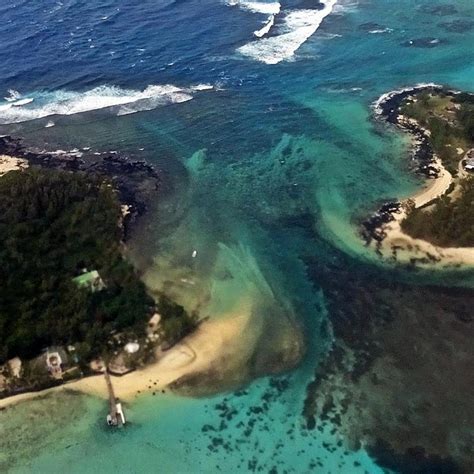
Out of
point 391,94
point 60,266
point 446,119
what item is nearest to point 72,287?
point 60,266

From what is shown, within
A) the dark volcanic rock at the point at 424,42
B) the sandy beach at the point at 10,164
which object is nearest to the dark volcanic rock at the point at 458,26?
the dark volcanic rock at the point at 424,42

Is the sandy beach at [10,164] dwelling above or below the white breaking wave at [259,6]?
below

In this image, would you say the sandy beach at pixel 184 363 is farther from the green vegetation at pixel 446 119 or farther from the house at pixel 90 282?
the green vegetation at pixel 446 119

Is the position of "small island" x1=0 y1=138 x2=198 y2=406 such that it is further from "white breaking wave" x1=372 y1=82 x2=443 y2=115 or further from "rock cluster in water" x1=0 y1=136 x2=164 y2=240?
"white breaking wave" x1=372 y1=82 x2=443 y2=115

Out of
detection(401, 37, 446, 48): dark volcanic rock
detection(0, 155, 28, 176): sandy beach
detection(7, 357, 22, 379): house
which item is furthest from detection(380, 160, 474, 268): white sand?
detection(401, 37, 446, 48): dark volcanic rock

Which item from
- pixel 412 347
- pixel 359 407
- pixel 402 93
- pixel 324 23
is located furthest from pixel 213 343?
pixel 324 23

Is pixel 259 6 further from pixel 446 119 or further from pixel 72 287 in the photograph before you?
pixel 72 287
